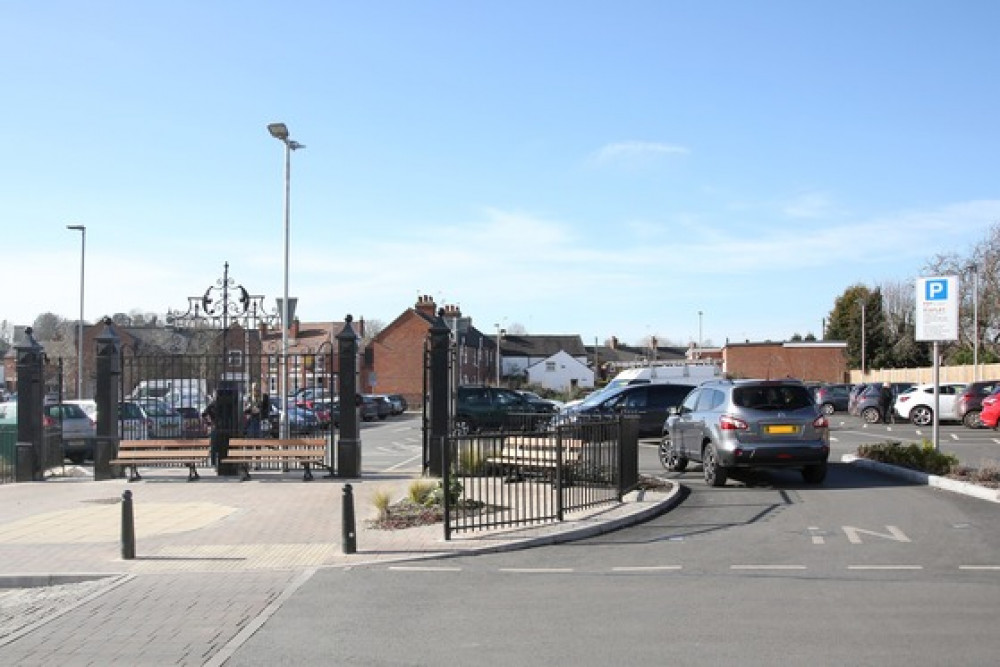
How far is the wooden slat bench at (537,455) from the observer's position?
41.4ft

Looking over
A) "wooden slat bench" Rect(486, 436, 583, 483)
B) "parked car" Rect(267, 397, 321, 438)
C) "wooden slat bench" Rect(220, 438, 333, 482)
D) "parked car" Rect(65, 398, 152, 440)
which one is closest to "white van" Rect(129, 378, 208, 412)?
"parked car" Rect(65, 398, 152, 440)

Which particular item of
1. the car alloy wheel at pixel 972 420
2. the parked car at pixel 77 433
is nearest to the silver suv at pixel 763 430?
the parked car at pixel 77 433

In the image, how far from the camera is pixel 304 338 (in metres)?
69.0

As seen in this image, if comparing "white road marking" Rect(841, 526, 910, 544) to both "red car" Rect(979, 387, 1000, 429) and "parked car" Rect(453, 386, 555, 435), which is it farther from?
"red car" Rect(979, 387, 1000, 429)

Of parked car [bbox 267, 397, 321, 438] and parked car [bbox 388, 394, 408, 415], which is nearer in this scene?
parked car [bbox 267, 397, 321, 438]

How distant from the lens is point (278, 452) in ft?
57.3

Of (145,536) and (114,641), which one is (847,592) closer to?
(114,641)

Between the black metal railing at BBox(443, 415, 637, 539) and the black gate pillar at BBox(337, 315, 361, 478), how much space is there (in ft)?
12.1

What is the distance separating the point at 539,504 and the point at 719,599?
523 centimetres

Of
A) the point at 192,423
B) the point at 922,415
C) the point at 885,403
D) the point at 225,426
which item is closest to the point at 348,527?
the point at 225,426

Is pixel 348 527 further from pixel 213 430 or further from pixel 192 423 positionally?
pixel 192 423

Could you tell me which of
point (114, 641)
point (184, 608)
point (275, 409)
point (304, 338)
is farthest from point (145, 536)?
point (304, 338)

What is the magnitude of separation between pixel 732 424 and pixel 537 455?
354 cm

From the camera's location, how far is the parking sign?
1702 cm
